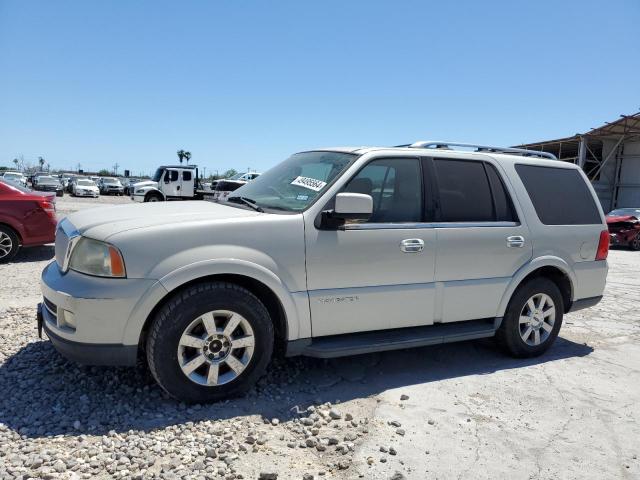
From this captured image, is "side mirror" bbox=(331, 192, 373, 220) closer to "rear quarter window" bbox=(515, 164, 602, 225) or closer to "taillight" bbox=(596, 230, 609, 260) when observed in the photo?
"rear quarter window" bbox=(515, 164, 602, 225)

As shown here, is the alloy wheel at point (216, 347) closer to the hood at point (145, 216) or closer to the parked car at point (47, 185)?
the hood at point (145, 216)

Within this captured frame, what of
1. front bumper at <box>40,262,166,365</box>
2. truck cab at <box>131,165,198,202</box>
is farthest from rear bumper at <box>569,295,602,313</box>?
truck cab at <box>131,165,198,202</box>

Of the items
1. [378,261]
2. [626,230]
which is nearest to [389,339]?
[378,261]

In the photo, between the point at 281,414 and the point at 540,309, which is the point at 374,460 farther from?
the point at 540,309

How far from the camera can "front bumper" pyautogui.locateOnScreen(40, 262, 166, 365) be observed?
116 inches

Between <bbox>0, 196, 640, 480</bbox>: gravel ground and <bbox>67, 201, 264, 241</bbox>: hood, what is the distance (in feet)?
3.64

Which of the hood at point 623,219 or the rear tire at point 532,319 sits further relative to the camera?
the hood at point 623,219

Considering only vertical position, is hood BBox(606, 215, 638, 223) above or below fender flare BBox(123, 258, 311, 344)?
below

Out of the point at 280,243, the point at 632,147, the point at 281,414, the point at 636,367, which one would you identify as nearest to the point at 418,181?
the point at 280,243

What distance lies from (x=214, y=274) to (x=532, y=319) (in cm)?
305

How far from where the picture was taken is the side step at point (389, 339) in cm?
350

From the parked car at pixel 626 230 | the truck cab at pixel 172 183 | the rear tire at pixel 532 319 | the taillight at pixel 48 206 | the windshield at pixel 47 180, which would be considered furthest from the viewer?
the windshield at pixel 47 180

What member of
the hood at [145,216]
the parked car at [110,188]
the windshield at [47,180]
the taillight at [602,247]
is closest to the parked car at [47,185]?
the windshield at [47,180]

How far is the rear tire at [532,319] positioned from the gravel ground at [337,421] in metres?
0.16
